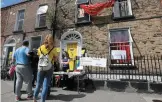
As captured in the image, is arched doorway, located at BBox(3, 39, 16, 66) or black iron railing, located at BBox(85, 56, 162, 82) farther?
arched doorway, located at BBox(3, 39, 16, 66)

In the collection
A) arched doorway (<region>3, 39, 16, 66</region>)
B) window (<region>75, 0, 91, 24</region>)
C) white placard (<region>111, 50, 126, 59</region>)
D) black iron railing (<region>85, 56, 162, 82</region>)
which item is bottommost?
black iron railing (<region>85, 56, 162, 82</region>)

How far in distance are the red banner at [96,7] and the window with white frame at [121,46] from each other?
1.69 m

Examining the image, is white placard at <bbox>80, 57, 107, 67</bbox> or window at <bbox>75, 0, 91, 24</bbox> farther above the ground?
window at <bbox>75, 0, 91, 24</bbox>

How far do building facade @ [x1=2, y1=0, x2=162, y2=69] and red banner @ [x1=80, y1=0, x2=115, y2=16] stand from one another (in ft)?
1.08

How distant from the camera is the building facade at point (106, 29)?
8766mm

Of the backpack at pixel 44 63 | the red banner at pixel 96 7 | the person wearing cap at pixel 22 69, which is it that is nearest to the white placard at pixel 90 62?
the person wearing cap at pixel 22 69

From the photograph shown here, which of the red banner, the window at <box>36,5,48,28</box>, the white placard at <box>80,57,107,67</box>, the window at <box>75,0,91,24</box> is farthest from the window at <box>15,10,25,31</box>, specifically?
the white placard at <box>80,57,107,67</box>

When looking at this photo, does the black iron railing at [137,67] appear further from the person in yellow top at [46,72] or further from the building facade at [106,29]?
the person in yellow top at [46,72]

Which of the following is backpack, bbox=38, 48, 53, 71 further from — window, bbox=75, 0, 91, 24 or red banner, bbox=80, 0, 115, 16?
window, bbox=75, 0, 91, 24

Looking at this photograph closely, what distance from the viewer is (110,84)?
21.2 ft

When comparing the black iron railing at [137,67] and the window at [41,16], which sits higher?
the window at [41,16]

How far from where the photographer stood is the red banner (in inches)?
388

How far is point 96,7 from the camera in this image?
1005cm

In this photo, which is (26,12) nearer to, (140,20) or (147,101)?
(140,20)
